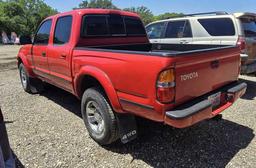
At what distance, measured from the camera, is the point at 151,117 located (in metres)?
2.69

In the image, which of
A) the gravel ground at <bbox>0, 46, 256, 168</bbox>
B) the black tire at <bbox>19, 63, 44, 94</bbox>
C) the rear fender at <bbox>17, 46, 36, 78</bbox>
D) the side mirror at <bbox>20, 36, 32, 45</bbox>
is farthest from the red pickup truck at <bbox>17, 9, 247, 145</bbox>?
the black tire at <bbox>19, 63, 44, 94</bbox>

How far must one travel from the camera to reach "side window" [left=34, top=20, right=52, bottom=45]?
4.99 metres

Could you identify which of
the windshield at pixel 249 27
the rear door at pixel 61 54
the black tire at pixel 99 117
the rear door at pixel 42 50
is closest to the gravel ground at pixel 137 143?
the black tire at pixel 99 117

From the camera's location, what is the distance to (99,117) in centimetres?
359

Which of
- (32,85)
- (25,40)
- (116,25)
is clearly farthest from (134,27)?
(32,85)

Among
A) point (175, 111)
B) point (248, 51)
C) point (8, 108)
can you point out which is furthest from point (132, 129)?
point (248, 51)

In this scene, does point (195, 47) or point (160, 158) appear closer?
point (160, 158)

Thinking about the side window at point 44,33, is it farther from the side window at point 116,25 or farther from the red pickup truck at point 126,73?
the side window at point 116,25

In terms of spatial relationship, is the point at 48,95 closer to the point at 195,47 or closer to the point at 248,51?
the point at 195,47

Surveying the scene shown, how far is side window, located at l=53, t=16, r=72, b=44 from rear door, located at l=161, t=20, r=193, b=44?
4.28 m

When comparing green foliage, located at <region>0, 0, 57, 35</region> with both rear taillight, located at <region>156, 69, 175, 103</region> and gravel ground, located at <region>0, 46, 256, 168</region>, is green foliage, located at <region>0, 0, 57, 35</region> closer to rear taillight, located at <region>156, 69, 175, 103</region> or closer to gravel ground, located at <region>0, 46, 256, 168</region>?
gravel ground, located at <region>0, 46, 256, 168</region>

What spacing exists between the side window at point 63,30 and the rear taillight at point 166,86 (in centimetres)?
228

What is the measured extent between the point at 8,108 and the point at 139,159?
11.5 feet

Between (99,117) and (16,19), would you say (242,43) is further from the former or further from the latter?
(16,19)
